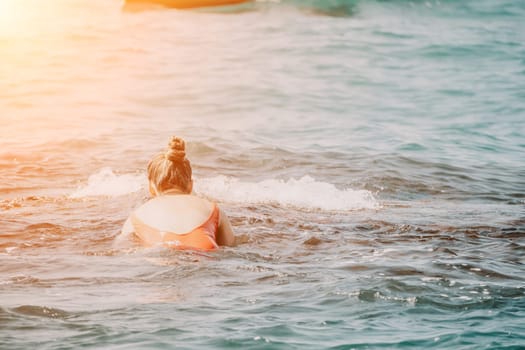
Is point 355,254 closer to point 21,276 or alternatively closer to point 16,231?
point 21,276

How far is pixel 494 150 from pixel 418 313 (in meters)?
11.8

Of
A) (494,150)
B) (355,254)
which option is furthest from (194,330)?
(494,150)

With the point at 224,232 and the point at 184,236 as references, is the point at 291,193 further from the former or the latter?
the point at 184,236

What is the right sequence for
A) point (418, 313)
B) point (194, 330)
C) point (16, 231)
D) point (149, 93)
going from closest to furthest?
point (194, 330), point (418, 313), point (16, 231), point (149, 93)

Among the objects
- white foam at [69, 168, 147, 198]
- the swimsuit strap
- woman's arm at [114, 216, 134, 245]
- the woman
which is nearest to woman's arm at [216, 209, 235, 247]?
the woman

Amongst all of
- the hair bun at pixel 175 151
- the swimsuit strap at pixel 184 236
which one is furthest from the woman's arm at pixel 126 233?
the hair bun at pixel 175 151

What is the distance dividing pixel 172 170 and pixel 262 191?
4.44m

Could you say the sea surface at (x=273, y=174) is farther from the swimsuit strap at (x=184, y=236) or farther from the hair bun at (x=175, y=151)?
the hair bun at (x=175, y=151)

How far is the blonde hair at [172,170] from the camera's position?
8414 millimetres

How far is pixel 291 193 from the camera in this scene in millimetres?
12648

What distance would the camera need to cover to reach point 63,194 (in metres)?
12.4

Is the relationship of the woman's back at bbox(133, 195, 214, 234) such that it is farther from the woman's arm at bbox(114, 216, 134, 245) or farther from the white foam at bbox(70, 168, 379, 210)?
the white foam at bbox(70, 168, 379, 210)

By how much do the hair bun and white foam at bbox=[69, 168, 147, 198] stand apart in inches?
163

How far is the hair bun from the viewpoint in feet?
27.6
